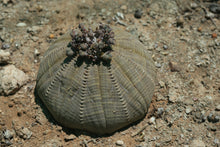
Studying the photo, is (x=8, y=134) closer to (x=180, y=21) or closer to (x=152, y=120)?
(x=152, y=120)

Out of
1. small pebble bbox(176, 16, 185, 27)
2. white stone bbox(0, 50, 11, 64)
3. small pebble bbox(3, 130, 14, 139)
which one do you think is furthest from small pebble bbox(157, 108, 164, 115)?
white stone bbox(0, 50, 11, 64)

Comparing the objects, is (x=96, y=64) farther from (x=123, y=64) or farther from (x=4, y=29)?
(x=4, y=29)

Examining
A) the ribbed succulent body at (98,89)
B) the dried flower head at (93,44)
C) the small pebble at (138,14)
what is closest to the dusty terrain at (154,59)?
the small pebble at (138,14)

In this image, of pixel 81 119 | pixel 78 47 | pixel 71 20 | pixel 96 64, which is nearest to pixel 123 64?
pixel 96 64

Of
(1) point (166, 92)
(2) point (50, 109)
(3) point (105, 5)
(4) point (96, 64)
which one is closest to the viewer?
(4) point (96, 64)

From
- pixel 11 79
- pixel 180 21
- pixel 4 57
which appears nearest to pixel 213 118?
pixel 180 21

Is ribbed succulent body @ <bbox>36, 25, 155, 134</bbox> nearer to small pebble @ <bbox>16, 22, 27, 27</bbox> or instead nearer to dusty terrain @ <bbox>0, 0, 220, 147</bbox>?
dusty terrain @ <bbox>0, 0, 220, 147</bbox>
